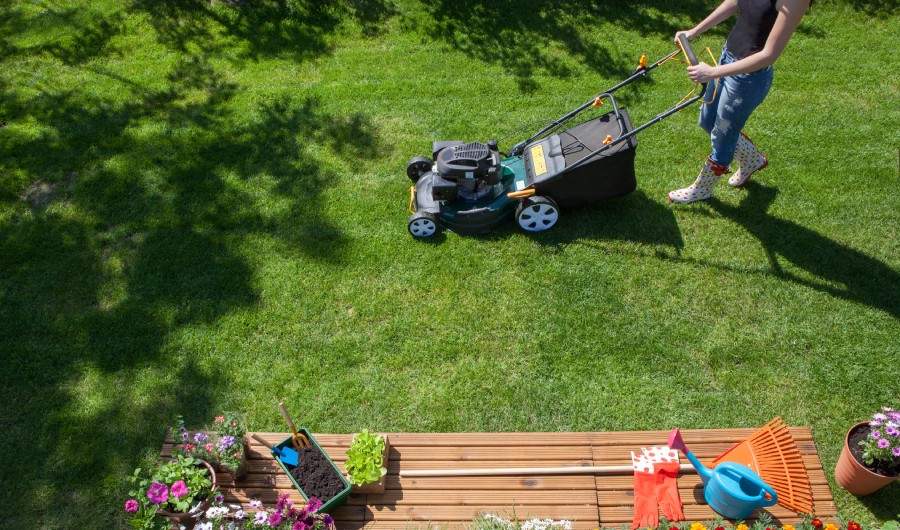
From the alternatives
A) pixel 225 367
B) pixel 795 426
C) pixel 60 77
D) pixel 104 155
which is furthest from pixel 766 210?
pixel 60 77

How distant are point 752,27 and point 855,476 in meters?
2.67

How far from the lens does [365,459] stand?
10.8ft

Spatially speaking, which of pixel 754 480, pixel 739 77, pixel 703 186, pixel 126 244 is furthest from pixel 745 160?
pixel 126 244

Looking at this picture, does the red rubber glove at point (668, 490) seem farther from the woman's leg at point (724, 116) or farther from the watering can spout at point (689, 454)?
the woman's leg at point (724, 116)

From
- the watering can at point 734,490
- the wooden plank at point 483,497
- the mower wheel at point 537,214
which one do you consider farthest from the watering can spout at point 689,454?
the mower wheel at point 537,214

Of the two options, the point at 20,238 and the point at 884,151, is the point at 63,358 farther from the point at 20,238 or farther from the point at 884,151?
the point at 884,151

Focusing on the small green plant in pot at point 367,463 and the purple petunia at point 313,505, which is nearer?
the purple petunia at point 313,505

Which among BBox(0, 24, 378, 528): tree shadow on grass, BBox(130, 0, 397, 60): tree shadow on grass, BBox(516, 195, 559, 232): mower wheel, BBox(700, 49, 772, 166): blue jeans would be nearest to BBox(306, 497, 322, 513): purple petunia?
BBox(0, 24, 378, 528): tree shadow on grass

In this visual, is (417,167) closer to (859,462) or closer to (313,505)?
(313,505)

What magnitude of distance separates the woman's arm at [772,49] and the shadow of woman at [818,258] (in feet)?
4.94

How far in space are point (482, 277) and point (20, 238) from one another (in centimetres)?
379

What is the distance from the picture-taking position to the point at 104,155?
18.7ft

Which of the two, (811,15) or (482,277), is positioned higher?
(811,15)

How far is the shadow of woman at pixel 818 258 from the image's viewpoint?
437 centimetres
